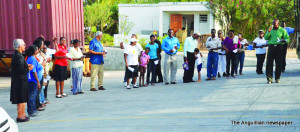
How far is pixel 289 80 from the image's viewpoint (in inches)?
532

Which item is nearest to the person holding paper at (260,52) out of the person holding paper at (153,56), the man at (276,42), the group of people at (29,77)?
the man at (276,42)

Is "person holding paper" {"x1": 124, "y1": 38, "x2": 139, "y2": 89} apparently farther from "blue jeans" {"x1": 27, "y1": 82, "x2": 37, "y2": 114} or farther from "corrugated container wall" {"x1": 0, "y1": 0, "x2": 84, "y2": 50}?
"blue jeans" {"x1": 27, "y1": 82, "x2": 37, "y2": 114}

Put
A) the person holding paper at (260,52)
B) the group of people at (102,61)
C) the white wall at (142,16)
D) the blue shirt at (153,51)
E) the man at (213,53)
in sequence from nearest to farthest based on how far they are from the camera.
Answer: the group of people at (102,61) < the blue shirt at (153,51) < the man at (213,53) < the person holding paper at (260,52) < the white wall at (142,16)

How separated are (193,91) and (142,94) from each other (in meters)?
1.42

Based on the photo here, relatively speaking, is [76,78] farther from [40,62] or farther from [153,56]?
[153,56]

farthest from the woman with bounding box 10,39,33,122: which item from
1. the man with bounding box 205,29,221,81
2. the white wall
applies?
the white wall

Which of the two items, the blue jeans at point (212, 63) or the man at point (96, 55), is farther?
the blue jeans at point (212, 63)

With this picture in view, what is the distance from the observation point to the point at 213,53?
14.9m

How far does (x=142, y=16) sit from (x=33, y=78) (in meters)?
25.1

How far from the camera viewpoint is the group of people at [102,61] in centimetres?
891

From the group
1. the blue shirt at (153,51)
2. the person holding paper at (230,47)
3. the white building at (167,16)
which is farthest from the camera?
the white building at (167,16)

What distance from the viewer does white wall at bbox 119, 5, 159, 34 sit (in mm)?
33812

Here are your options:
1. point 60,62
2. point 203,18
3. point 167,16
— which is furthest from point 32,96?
point 203,18

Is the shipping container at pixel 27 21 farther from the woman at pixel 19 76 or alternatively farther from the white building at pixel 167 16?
the white building at pixel 167 16
